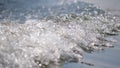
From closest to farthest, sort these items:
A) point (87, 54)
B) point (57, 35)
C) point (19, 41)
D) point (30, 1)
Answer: point (19, 41) → point (87, 54) → point (57, 35) → point (30, 1)

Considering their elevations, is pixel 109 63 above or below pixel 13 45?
below

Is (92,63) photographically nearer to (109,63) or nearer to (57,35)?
(109,63)

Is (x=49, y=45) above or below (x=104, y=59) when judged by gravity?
above

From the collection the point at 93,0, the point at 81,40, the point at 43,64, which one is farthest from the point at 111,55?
the point at 93,0

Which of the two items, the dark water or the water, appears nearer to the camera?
the water

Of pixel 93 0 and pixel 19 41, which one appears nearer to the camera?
pixel 19 41

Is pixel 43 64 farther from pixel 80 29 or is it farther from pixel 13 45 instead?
pixel 80 29

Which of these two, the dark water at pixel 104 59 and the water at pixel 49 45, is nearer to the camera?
the water at pixel 49 45

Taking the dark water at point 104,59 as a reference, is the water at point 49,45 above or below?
above

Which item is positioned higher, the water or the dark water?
the water

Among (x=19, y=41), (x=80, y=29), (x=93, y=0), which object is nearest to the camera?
(x=19, y=41)
